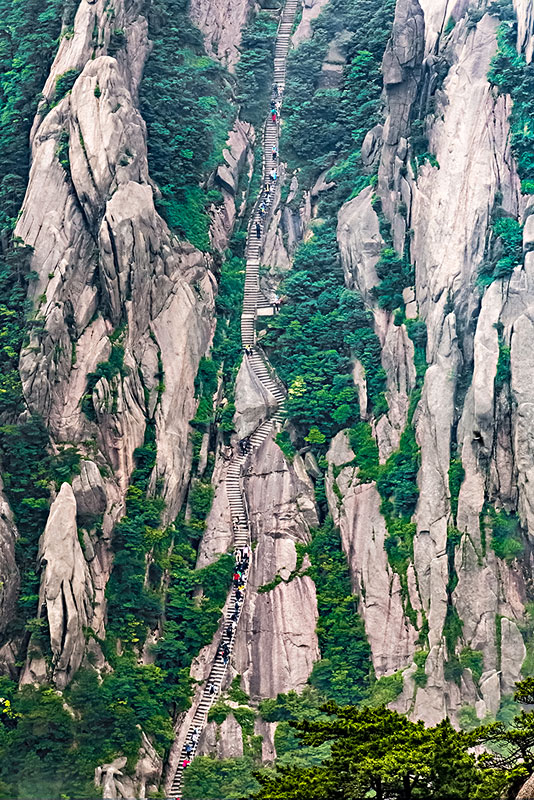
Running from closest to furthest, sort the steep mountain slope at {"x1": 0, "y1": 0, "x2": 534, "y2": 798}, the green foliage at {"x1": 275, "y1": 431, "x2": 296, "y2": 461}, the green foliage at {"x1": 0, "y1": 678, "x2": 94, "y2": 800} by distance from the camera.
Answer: the green foliage at {"x1": 0, "y1": 678, "x2": 94, "y2": 800} < the steep mountain slope at {"x1": 0, "y1": 0, "x2": 534, "y2": 798} < the green foliage at {"x1": 275, "y1": 431, "x2": 296, "y2": 461}

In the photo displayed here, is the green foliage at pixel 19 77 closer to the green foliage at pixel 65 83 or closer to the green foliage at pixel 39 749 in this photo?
the green foliage at pixel 65 83

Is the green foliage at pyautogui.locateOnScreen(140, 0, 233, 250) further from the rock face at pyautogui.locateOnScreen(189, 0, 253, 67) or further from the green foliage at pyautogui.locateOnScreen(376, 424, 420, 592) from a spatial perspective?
the green foliage at pyautogui.locateOnScreen(376, 424, 420, 592)

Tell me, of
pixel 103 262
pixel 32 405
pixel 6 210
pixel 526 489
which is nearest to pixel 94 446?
pixel 32 405

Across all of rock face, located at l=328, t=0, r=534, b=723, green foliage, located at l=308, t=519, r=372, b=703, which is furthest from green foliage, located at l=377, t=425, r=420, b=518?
green foliage, located at l=308, t=519, r=372, b=703

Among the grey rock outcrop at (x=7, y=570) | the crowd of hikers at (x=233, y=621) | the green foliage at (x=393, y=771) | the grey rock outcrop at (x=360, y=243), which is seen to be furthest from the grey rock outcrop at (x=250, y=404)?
the green foliage at (x=393, y=771)

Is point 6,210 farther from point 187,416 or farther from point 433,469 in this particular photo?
point 433,469

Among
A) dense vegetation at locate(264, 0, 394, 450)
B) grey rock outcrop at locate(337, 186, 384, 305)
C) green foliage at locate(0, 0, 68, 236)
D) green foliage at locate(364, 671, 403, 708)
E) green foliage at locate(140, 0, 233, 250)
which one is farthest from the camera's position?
green foliage at locate(140, 0, 233, 250)

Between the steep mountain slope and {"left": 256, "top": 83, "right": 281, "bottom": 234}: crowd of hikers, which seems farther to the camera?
{"left": 256, "top": 83, "right": 281, "bottom": 234}: crowd of hikers

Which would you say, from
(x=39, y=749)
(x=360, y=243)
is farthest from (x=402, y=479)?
(x=39, y=749)
